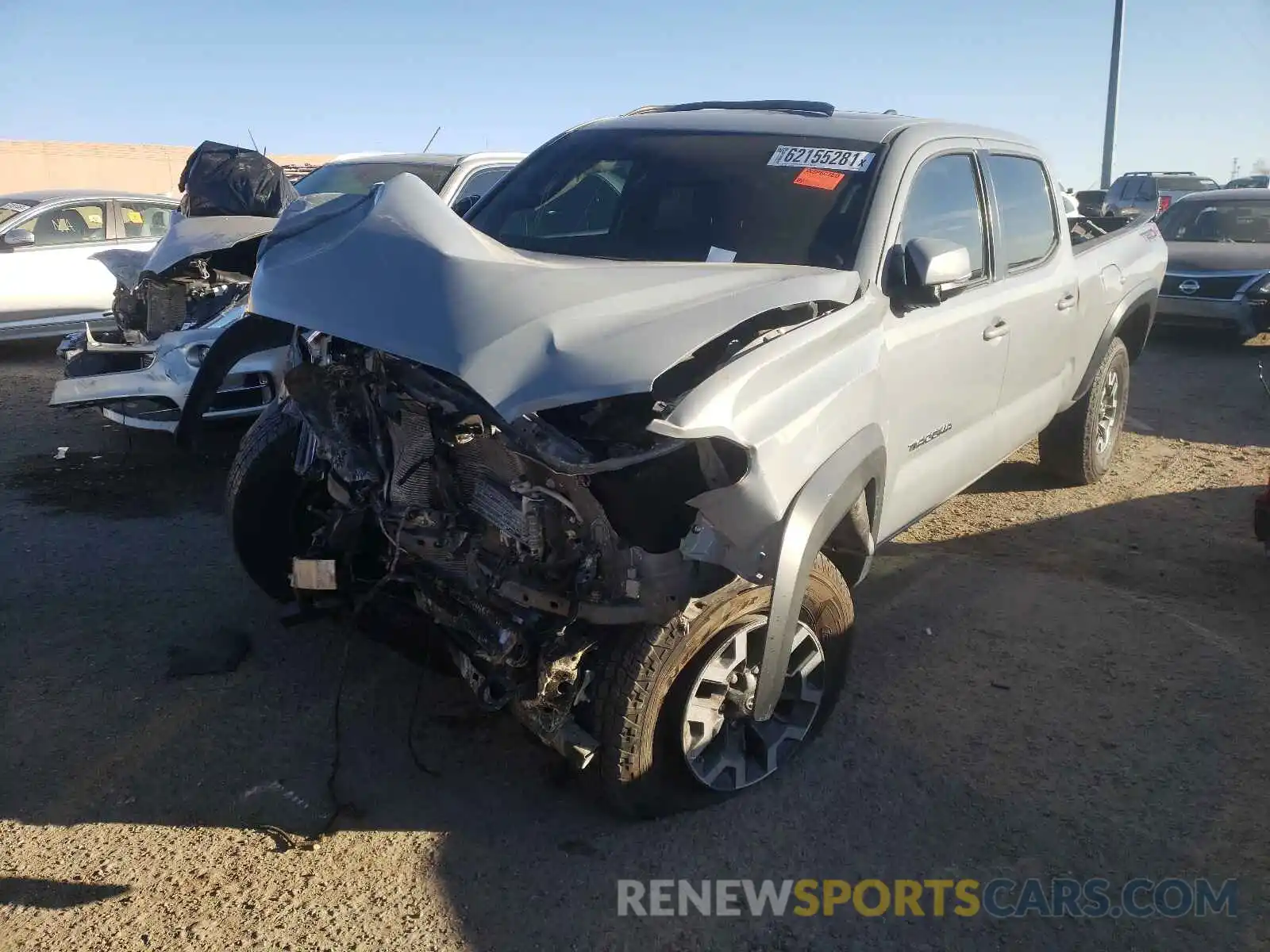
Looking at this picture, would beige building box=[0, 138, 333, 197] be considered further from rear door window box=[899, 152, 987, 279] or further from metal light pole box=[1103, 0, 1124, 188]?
rear door window box=[899, 152, 987, 279]

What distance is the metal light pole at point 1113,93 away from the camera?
2184 centimetres

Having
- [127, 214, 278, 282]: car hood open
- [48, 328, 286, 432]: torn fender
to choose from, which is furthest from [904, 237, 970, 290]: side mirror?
[127, 214, 278, 282]: car hood open

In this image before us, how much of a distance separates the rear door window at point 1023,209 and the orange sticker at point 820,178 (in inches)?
43.6

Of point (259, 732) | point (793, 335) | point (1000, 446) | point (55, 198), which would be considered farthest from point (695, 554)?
point (55, 198)

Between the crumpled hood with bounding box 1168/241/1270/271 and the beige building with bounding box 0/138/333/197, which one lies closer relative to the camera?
the crumpled hood with bounding box 1168/241/1270/271

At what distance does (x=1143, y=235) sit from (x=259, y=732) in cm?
574

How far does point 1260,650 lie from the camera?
4.12 meters

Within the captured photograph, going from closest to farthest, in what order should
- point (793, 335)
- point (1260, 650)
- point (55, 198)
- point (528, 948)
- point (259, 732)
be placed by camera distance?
1. point (528, 948)
2. point (793, 335)
3. point (259, 732)
4. point (1260, 650)
5. point (55, 198)

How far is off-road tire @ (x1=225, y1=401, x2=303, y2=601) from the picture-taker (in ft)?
12.3

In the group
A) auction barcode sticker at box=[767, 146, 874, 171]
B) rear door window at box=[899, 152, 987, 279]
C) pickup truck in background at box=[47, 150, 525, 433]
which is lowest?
pickup truck in background at box=[47, 150, 525, 433]

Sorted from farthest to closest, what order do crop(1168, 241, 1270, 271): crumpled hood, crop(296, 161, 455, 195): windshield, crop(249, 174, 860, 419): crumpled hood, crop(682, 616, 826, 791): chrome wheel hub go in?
crop(1168, 241, 1270, 271): crumpled hood
crop(296, 161, 455, 195): windshield
crop(682, 616, 826, 791): chrome wheel hub
crop(249, 174, 860, 419): crumpled hood

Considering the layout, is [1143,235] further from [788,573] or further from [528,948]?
[528,948]

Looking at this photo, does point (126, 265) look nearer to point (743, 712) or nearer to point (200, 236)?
point (200, 236)

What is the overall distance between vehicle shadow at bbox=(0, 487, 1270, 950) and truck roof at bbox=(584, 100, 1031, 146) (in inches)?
80.1
